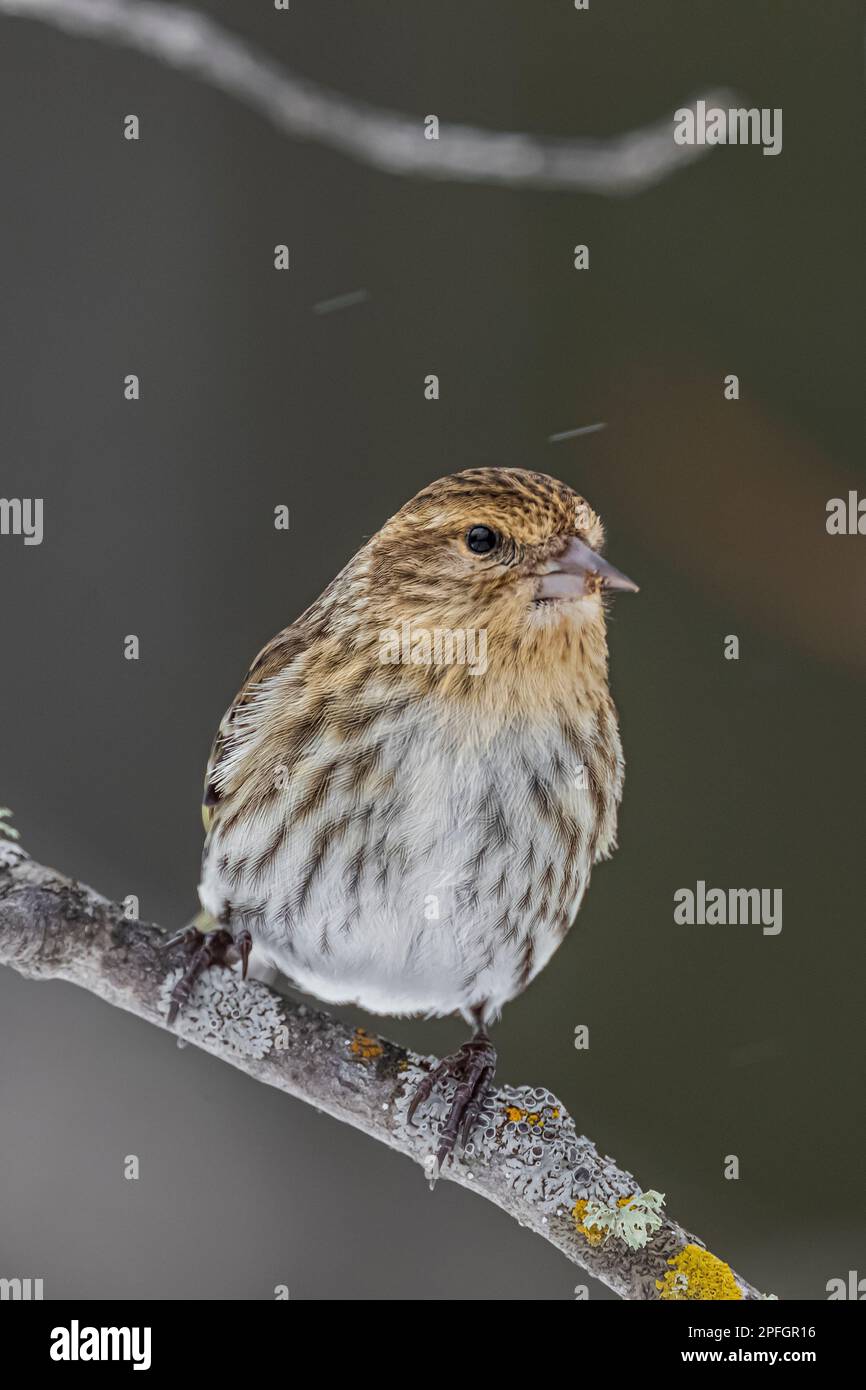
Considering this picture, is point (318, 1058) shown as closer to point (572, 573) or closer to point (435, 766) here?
point (435, 766)

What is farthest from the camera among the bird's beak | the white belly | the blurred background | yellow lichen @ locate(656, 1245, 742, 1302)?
the blurred background

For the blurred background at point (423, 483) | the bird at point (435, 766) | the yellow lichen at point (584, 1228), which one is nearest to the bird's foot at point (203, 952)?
the bird at point (435, 766)

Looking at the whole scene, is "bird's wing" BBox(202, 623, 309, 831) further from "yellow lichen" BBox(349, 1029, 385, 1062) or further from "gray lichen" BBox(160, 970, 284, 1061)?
"yellow lichen" BBox(349, 1029, 385, 1062)

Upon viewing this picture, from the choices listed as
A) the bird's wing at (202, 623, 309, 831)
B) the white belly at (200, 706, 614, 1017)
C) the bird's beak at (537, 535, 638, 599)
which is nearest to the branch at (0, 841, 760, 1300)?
the white belly at (200, 706, 614, 1017)

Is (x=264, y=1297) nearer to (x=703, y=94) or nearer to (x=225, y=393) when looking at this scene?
(x=225, y=393)

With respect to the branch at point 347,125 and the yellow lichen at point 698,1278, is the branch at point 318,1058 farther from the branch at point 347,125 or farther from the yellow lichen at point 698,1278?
the branch at point 347,125
